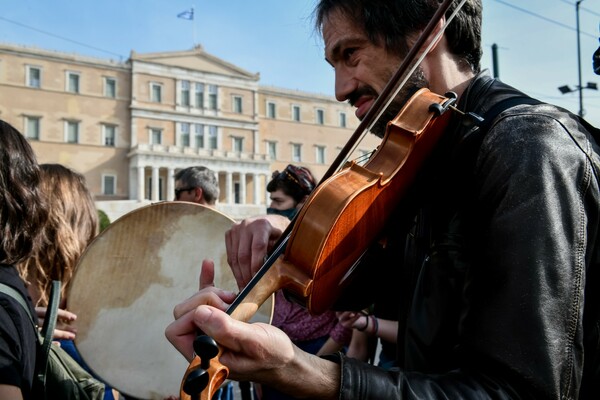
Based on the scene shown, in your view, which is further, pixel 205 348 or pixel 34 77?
pixel 34 77

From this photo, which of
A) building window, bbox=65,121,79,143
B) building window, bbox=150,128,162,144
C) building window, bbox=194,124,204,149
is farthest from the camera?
building window, bbox=194,124,204,149

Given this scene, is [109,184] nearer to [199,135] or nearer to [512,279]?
[199,135]

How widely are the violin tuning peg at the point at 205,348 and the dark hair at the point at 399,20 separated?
102 cm

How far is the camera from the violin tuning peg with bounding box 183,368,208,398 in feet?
2.47

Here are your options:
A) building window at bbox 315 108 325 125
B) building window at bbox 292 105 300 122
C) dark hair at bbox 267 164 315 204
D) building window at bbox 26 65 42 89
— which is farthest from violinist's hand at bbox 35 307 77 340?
building window at bbox 315 108 325 125

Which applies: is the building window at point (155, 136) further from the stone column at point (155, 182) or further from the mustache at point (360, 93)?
the mustache at point (360, 93)

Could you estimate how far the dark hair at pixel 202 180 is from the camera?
4379 mm

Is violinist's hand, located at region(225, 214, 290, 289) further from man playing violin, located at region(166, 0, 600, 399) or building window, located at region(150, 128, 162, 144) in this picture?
building window, located at region(150, 128, 162, 144)

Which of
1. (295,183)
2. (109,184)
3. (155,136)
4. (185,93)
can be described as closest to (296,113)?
(185,93)

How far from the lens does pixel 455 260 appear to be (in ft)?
3.42

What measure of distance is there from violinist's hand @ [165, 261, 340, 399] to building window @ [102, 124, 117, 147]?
39.5 meters

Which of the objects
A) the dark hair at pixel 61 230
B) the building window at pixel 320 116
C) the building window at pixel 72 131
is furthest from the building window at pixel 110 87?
the dark hair at pixel 61 230

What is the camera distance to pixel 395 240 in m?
1.53

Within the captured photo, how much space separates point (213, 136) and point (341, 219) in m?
42.6
